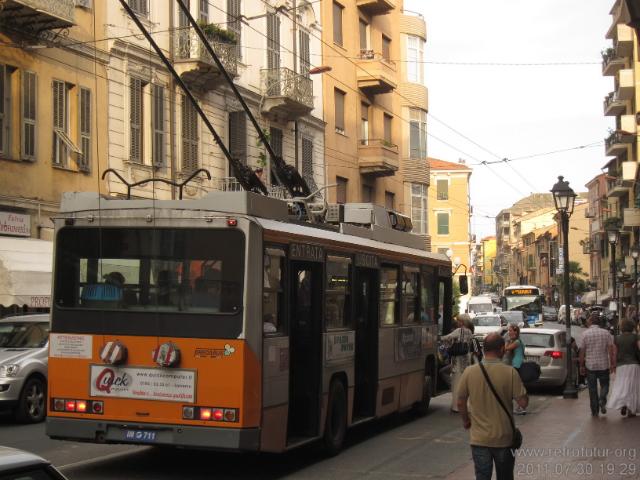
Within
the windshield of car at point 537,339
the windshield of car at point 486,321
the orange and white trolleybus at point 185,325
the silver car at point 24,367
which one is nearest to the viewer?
the orange and white trolleybus at point 185,325

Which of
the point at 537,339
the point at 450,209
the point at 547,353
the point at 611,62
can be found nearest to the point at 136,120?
the point at 537,339

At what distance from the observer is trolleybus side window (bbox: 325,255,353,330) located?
12.2m

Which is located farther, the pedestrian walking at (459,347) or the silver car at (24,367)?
the pedestrian walking at (459,347)

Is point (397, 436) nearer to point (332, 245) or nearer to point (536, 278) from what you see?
point (332, 245)

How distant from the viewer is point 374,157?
40344 mm

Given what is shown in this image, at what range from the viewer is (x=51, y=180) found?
2325 cm

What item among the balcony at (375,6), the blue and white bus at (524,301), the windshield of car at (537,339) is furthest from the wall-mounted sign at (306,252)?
the blue and white bus at (524,301)

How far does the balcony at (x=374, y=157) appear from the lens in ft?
132

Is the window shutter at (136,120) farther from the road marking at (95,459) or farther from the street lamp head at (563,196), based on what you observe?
the road marking at (95,459)

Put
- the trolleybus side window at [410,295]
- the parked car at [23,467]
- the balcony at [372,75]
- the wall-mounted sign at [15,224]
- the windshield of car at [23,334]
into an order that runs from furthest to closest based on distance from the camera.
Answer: the balcony at [372,75] < the wall-mounted sign at [15,224] < the windshield of car at [23,334] < the trolleybus side window at [410,295] < the parked car at [23,467]

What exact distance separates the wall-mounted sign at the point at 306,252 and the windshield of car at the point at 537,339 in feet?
39.1

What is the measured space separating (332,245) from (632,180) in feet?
198

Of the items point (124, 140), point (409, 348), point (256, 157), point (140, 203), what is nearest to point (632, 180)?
point (256, 157)

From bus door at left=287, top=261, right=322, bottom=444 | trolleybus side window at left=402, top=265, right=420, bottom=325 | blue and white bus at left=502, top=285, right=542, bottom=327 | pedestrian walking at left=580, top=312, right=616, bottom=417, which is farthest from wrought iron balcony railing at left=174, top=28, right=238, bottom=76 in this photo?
blue and white bus at left=502, top=285, right=542, bottom=327
